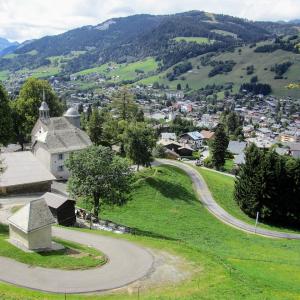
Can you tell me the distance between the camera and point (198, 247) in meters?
39.9

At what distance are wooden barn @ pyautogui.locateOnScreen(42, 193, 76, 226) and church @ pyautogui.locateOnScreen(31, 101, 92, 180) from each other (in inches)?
853

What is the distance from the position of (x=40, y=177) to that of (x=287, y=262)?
111 ft

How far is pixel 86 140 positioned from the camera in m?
Result: 72.6

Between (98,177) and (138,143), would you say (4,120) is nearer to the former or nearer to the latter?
(138,143)

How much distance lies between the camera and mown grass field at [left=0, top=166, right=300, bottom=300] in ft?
89.6

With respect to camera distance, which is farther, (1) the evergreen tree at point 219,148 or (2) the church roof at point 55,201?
(1) the evergreen tree at point 219,148

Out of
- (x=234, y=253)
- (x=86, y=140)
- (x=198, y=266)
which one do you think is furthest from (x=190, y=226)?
(x=86, y=140)

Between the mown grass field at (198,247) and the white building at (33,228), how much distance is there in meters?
6.59

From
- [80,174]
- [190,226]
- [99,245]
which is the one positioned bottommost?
[190,226]

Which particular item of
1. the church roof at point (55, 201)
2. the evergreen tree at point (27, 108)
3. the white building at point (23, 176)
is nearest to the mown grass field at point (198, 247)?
the church roof at point (55, 201)

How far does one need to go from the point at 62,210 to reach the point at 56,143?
25.4 m

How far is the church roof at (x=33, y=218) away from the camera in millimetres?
32281

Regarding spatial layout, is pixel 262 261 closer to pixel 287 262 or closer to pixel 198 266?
pixel 287 262

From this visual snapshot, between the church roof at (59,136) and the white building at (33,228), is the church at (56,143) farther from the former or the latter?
the white building at (33,228)
